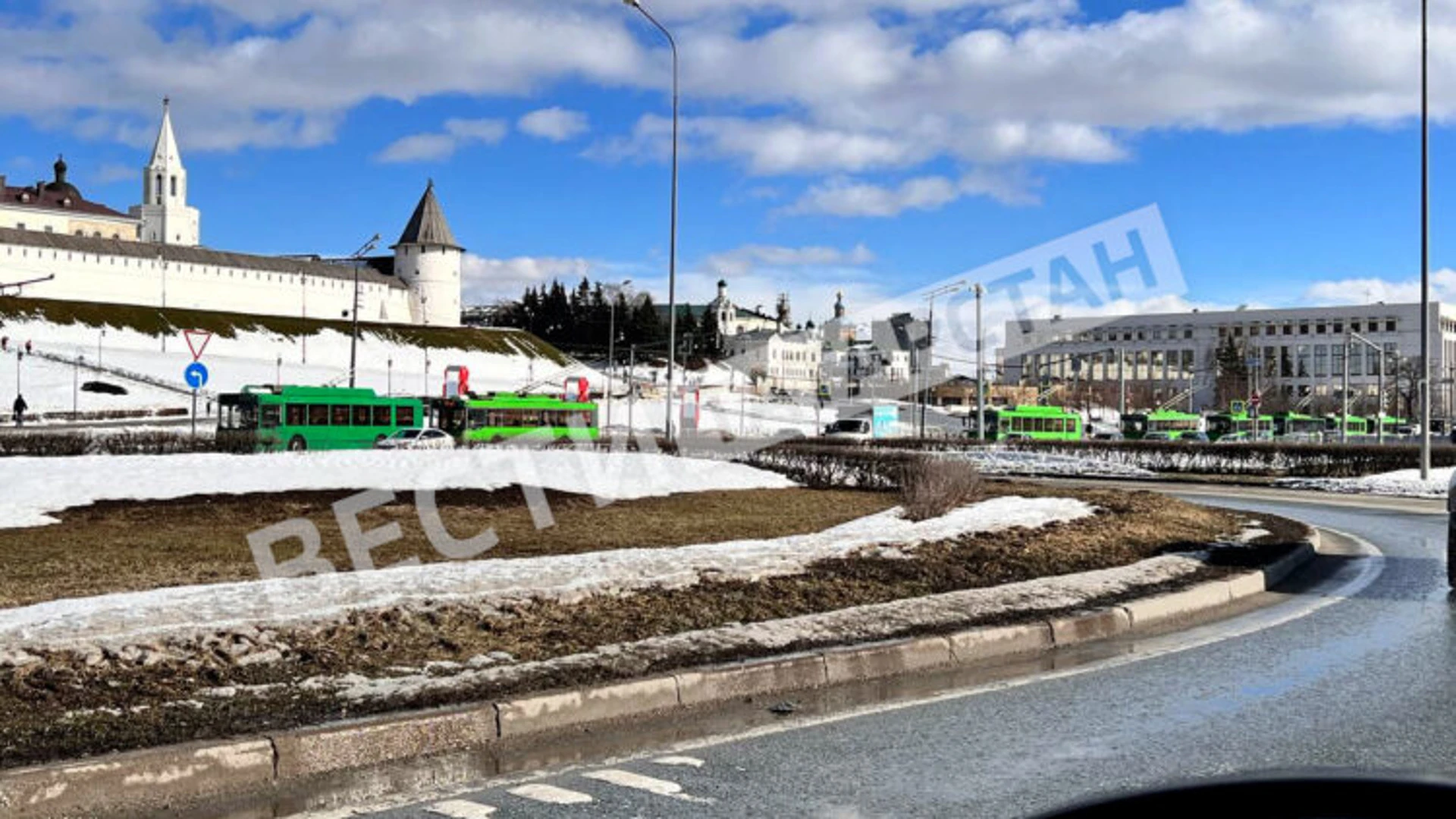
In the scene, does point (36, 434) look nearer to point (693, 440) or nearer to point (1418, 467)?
point (693, 440)

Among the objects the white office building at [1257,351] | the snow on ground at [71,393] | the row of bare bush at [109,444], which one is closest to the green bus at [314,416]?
the row of bare bush at [109,444]

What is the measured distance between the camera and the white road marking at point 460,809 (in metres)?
5.44

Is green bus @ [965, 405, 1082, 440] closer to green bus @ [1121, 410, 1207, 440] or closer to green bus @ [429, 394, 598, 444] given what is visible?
green bus @ [1121, 410, 1207, 440]

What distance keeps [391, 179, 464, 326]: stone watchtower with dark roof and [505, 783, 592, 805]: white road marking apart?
492 ft

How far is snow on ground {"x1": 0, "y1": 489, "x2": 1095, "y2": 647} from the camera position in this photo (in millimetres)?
8586

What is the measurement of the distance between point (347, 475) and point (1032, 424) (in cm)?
5044

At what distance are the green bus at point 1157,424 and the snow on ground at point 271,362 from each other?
55.0 meters

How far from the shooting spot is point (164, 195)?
159 metres

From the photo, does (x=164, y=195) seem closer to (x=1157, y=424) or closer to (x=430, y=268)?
(x=430, y=268)

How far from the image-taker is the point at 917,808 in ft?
17.9

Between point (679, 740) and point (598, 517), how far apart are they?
44.4 feet

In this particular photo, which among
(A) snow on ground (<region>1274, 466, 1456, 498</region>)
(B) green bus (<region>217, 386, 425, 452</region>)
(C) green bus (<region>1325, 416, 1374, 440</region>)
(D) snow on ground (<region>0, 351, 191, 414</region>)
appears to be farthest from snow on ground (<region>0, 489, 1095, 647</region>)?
(C) green bus (<region>1325, 416, 1374, 440</region>)

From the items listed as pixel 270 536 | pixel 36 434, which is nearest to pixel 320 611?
pixel 270 536

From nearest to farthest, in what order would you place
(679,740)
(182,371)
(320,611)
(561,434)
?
(679,740)
(320,611)
(561,434)
(182,371)
